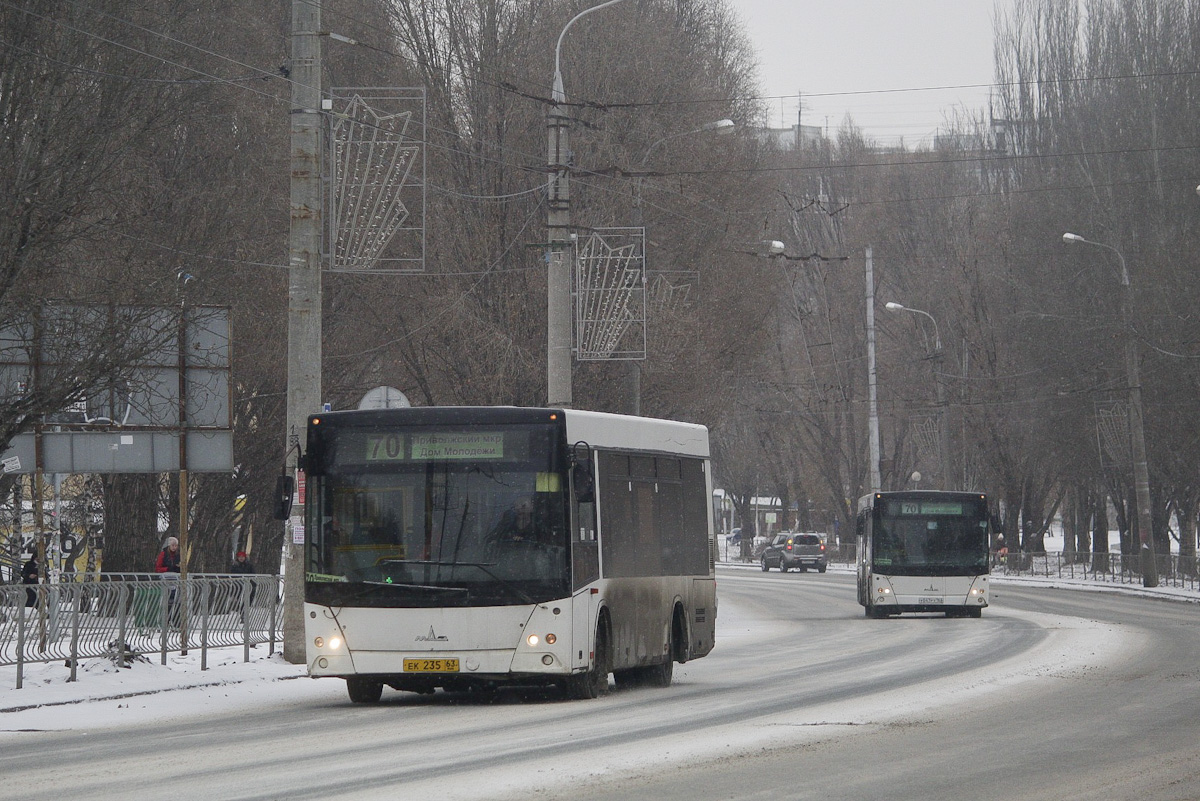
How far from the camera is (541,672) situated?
16.4m

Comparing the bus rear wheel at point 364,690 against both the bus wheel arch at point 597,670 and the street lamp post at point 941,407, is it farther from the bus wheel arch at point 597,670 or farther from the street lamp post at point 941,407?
the street lamp post at point 941,407

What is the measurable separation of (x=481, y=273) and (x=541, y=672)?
904 inches

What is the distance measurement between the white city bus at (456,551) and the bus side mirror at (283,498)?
0.20 m

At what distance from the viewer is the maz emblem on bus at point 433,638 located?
646 inches

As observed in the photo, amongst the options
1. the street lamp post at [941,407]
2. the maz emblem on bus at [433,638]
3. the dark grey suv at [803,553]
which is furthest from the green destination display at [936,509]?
the dark grey suv at [803,553]

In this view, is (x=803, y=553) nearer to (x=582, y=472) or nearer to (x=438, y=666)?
(x=582, y=472)

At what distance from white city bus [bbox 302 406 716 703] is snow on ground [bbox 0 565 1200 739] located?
4.81ft

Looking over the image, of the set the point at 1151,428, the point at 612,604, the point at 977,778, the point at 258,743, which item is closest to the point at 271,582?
the point at 612,604

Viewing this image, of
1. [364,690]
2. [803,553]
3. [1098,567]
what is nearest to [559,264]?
[364,690]

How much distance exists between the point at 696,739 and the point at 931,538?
25.5 meters

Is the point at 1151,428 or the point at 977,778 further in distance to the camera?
the point at 1151,428

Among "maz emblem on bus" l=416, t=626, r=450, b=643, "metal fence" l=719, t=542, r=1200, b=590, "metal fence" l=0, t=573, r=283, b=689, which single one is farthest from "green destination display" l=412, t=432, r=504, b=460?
"metal fence" l=719, t=542, r=1200, b=590

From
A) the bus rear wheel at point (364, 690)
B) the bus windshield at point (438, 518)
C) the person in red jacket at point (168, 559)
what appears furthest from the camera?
the person in red jacket at point (168, 559)

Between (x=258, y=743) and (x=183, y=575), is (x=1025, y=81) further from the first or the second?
(x=258, y=743)
